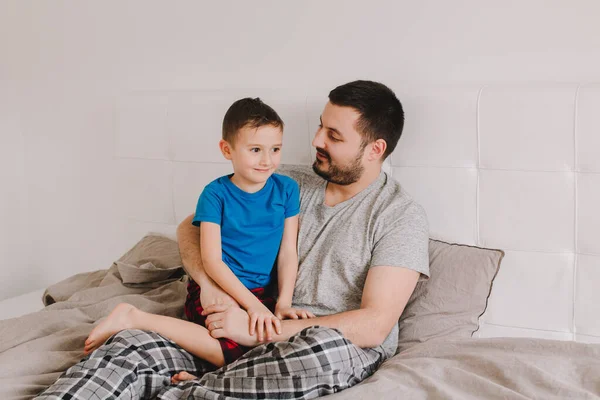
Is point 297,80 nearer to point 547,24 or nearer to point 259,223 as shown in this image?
point 259,223

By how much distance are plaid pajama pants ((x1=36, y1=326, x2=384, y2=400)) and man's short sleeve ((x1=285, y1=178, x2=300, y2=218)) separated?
0.46 m

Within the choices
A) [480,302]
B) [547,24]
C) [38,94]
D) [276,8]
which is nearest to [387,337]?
[480,302]

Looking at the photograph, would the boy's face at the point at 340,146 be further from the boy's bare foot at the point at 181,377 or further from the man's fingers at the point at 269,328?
the boy's bare foot at the point at 181,377

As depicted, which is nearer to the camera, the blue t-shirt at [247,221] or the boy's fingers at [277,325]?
the boy's fingers at [277,325]

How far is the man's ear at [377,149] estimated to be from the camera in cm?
200

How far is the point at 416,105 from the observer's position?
6.70 feet

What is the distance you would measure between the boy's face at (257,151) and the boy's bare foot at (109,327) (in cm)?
46

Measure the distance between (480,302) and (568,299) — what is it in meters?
0.23

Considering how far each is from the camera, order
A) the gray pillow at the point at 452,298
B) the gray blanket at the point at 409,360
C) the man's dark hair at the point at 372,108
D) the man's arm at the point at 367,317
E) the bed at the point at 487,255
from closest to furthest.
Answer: the gray blanket at the point at 409,360, the bed at the point at 487,255, the man's arm at the point at 367,317, the gray pillow at the point at 452,298, the man's dark hair at the point at 372,108

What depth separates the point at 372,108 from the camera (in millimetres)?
1974

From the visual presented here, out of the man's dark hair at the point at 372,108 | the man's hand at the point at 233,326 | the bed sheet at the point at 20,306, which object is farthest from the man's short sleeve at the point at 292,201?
the bed sheet at the point at 20,306

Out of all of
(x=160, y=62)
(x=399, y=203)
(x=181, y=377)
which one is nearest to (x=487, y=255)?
(x=399, y=203)

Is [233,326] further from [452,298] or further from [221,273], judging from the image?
[452,298]

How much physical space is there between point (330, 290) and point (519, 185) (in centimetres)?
58
